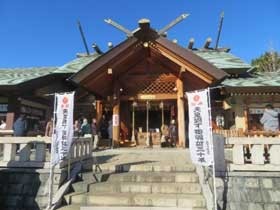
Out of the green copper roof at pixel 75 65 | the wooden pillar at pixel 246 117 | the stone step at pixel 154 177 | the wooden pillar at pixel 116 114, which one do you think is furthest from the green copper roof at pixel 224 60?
the stone step at pixel 154 177

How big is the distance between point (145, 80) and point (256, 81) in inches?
230

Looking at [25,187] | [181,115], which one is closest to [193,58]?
[181,115]

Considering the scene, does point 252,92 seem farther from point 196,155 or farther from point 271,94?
point 196,155

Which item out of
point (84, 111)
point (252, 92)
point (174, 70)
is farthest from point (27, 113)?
point (252, 92)

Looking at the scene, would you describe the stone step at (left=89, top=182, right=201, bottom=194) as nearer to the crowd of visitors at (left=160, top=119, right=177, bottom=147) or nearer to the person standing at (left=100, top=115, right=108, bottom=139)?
the crowd of visitors at (left=160, top=119, right=177, bottom=147)

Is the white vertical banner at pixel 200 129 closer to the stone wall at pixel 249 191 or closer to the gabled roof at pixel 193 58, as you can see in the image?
the stone wall at pixel 249 191

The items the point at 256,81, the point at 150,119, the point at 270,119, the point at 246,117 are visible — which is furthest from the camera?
the point at 150,119

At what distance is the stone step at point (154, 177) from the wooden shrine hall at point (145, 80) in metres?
5.34

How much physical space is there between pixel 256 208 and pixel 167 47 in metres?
7.28

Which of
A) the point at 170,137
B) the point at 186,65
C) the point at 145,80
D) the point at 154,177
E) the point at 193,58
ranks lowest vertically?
the point at 154,177

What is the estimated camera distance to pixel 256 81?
1388cm

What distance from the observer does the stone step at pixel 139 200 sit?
229 inches

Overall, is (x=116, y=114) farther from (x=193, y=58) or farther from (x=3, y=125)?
(x=3, y=125)

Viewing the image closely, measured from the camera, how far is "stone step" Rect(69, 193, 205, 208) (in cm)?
581
